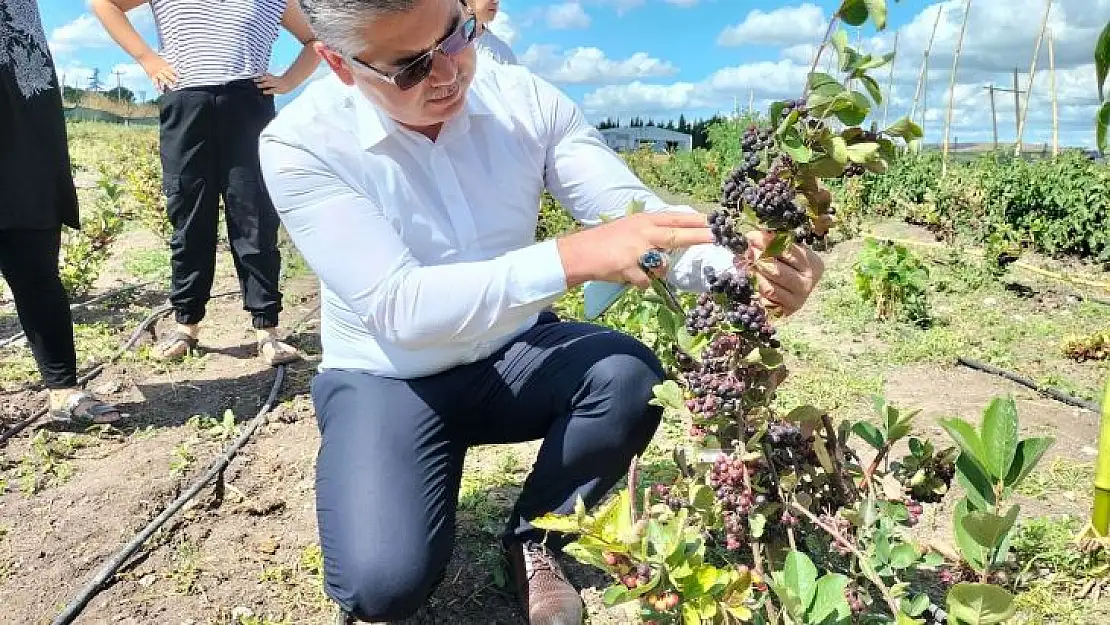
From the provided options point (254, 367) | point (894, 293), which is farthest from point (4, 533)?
point (894, 293)

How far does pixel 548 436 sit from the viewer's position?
5.95 ft

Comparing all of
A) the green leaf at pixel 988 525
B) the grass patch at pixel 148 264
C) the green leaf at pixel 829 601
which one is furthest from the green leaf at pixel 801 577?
the grass patch at pixel 148 264

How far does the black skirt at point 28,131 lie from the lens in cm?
250

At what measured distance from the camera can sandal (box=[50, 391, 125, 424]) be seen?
2824mm

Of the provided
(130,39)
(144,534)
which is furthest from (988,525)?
(130,39)

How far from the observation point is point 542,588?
5.65ft

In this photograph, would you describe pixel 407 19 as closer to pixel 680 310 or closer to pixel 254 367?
pixel 680 310

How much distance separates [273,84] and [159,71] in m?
0.38

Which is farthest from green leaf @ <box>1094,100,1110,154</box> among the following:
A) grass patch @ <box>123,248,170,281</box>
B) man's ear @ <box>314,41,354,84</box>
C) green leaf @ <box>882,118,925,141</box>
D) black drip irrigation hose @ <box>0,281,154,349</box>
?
grass patch @ <box>123,248,170,281</box>

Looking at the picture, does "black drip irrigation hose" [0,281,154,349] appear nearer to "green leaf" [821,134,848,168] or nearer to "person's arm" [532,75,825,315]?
"person's arm" [532,75,825,315]

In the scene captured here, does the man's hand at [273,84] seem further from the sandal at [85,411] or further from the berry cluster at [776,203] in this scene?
the berry cluster at [776,203]

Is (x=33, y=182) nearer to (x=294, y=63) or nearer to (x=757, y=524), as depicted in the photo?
(x=294, y=63)

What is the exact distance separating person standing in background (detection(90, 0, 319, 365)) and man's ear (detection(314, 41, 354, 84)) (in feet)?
5.69

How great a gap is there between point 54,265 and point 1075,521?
2856 millimetres
